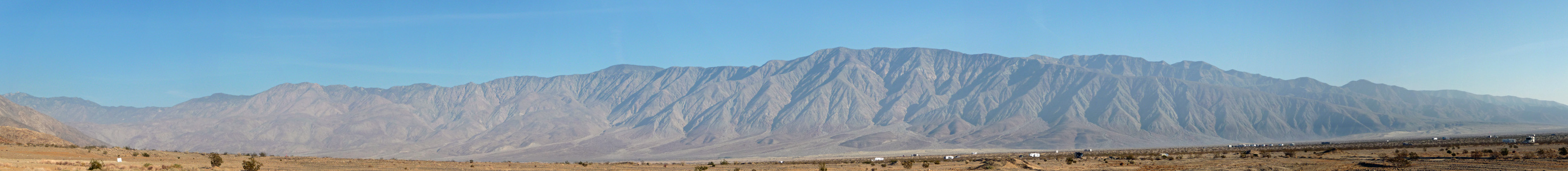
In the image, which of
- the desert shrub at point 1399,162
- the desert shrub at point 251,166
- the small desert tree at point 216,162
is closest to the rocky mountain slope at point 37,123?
the small desert tree at point 216,162

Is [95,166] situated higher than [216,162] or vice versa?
[95,166]

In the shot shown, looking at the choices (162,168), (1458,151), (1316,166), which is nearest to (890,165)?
(1316,166)

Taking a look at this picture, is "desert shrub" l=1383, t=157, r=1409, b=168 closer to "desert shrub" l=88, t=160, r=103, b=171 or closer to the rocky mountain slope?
"desert shrub" l=88, t=160, r=103, b=171

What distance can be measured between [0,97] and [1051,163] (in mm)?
169254

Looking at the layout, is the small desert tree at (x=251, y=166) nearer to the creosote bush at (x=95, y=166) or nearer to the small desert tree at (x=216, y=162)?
the small desert tree at (x=216, y=162)

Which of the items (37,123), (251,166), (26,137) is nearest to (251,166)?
(251,166)

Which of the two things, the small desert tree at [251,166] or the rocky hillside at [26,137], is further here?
the rocky hillside at [26,137]

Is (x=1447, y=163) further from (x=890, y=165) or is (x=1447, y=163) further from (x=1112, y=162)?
(x=890, y=165)

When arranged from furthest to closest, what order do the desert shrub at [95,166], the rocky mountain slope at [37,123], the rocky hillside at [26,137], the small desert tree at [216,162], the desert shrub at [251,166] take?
the rocky mountain slope at [37,123]
the rocky hillside at [26,137]
the small desert tree at [216,162]
the desert shrub at [251,166]
the desert shrub at [95,166]

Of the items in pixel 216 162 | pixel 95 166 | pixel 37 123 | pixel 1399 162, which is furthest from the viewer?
pixel 37 123

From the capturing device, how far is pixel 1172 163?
143 ft

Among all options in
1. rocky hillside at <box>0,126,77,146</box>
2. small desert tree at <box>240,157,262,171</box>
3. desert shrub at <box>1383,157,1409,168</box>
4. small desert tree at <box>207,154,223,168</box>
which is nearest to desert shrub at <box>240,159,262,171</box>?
small desert tree at <box>240,157,262,171</box>

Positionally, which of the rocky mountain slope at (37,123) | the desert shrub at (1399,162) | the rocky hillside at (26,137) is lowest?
the desert shrub at (1399,162)

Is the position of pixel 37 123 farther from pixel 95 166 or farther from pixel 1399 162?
pixel 1399 162
